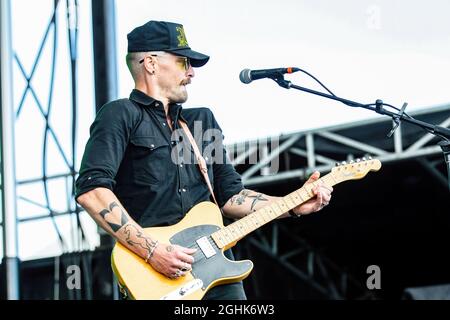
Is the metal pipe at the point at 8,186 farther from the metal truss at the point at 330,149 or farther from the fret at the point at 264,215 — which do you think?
the metal truss at the point at 330,149

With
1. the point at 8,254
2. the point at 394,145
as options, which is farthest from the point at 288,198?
the point at 394,145

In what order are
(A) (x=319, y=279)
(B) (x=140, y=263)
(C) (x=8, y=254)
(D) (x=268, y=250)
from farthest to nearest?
(A) (x=319, y=279)
(D) (x=268, y=250)
(C) (x=8, y=254)
(B) (x=140, y=263)

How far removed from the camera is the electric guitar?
3197mm

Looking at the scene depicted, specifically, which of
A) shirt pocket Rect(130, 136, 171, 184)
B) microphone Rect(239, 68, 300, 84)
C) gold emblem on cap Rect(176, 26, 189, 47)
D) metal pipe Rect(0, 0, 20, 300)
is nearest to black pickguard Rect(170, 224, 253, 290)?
shirt pocket Rect(130, 136, 171, 184)

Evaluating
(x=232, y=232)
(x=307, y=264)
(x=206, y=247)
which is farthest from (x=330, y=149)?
(x=206, y=247)

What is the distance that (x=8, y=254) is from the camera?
15.8ft

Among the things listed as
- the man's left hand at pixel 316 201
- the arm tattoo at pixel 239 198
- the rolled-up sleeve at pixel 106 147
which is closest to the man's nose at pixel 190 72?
the rolled-up sleeve at pixel 106 147

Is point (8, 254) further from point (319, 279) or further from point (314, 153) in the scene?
point (319, 279)

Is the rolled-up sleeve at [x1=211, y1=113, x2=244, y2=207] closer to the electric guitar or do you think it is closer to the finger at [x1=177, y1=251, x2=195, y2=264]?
the electric guitar

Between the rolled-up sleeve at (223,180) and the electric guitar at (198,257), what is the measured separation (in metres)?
0.17

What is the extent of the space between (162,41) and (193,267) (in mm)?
888

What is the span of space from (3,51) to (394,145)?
10.2 feet

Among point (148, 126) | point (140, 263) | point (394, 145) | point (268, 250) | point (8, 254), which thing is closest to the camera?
point (140, 263)

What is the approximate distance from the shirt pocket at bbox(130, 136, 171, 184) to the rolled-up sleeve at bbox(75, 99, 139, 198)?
5 cm
